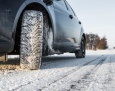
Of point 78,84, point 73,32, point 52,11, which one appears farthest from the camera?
point 73,32

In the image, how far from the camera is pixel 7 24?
152 inches

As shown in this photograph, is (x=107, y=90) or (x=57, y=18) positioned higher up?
(x=57, y=18)

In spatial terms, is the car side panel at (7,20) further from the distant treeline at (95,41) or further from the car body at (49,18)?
the distant treeline at (95,41)

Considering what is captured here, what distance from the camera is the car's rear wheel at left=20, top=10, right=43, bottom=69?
416cm

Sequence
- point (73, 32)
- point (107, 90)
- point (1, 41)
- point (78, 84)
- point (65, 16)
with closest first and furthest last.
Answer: point (107, 90)
point (78, 84)
point (1, 41)
point (65, 16)
point (73, 32)

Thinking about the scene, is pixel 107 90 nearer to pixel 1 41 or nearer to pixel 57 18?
pixel 1 41

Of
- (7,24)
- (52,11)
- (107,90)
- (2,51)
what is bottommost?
(107,90)

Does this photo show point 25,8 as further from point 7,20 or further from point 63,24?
point 63,24

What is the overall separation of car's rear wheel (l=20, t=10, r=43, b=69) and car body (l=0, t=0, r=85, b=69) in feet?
0.41

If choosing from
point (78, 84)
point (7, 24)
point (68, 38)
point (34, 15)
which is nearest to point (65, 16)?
point (68, 38)

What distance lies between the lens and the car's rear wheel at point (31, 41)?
4164mm

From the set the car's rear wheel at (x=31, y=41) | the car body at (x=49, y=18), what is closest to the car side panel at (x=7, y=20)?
the car body at (x=49, y=18)

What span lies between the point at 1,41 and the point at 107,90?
1.76 m

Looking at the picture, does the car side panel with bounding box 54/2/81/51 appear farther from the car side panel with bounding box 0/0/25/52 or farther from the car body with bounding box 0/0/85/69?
the car side panel with bounding box 0/0/25/52
